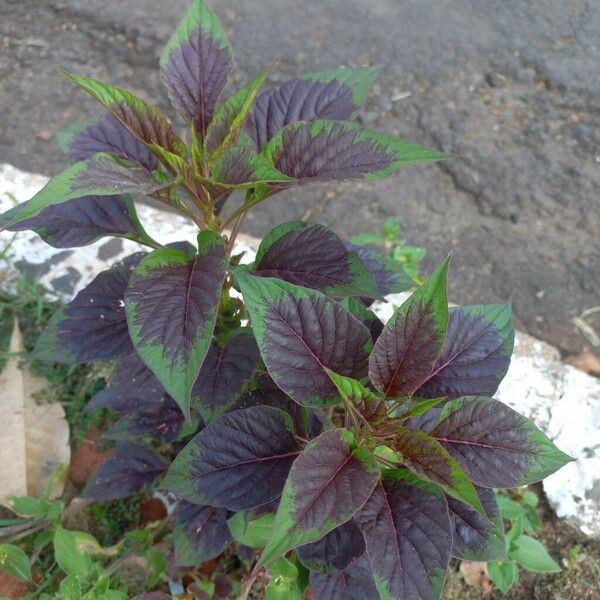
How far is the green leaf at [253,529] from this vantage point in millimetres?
1338

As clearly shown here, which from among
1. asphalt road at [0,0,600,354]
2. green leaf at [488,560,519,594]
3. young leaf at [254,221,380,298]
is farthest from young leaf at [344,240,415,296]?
asphalt road at [0,0,600,354]

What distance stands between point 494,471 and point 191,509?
0.72 metres

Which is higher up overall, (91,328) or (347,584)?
(91,328)

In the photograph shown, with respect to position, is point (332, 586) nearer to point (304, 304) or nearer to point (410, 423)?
point (410, 423)

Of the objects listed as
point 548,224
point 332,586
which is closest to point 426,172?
point 548,224

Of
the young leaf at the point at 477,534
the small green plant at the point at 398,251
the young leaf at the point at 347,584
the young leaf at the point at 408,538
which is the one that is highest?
the young leaf at the point at 408,538

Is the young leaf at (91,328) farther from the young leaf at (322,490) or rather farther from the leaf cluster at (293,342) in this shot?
the young leaf at (322,490)

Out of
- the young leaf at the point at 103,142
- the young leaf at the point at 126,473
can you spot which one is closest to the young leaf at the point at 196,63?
the young leaf at the point at 103,142

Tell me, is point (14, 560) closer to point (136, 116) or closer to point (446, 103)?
point (136, 116)

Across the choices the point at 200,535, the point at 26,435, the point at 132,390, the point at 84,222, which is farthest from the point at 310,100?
the point at 26,435

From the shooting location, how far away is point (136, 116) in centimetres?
106

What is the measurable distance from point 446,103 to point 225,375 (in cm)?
207

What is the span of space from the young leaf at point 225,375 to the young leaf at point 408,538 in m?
0.31

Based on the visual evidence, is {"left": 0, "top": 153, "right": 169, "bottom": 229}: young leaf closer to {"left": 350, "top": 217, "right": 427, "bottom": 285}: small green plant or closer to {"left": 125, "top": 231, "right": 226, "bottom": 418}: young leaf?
{"left": 125, "top": 231, "right": 226, "bottom": 418}: young leaf
